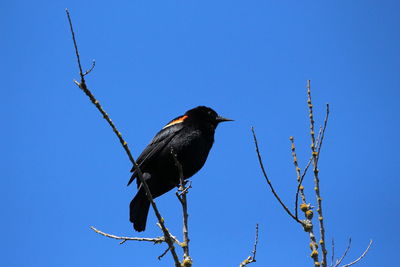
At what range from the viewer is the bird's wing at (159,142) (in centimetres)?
540

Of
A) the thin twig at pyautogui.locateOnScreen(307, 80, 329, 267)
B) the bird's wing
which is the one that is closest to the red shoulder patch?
the bird's wing

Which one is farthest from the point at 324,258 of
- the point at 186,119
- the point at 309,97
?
the point at 186,119

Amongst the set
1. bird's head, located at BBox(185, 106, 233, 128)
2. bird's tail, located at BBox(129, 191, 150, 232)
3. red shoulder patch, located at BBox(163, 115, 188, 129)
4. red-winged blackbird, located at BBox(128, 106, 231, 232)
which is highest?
bird's head, located at BBox(185, 106, 233, 128)

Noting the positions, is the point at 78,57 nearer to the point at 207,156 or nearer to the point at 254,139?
the point at 254,139

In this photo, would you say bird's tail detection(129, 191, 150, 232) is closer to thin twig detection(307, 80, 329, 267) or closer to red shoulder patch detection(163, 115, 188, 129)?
red shoulder patch detection(163, 115, 188, 129)

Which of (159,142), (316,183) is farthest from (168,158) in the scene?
(316,183)

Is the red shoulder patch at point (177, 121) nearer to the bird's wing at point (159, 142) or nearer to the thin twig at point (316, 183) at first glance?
the bird's wing at point (159, 142)

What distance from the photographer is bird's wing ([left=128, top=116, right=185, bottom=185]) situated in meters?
5.40

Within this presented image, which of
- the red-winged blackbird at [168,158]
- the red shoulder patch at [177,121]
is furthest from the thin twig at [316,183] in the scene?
the red shoulder patch at [177,121]

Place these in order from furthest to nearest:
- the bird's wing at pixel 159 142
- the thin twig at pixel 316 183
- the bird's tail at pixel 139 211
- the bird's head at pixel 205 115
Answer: the bird's head at pixel 205 115
the bird's wing at pixel 159 142
the bird's tail at pixel 139 211
the thin twig at pixel 316 183

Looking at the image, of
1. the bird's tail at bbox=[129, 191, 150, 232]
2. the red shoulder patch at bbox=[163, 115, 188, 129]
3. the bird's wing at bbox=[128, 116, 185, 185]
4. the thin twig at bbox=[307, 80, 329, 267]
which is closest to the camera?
the thin twig at bbox=[307, 80, 329, 267]

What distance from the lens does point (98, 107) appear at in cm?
246

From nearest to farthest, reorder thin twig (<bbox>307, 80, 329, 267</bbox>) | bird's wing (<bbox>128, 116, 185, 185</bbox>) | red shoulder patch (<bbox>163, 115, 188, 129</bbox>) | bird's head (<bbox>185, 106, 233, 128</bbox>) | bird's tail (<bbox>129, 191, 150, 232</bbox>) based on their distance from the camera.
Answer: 1. thin twig (<bbox>307, 80, 329, 267</bbox>)
2. bird's tail (<bbox>129, 191, 150, 232</bbox>)
3. bird's wing (<bbox>128, 116, 185, 185</bbox>)
4. red shoulder patch (<bbox>163, 115, 188, 129</bbox>)
5. bird's head (<bbox>185, 106, 233, 128</bbox>)

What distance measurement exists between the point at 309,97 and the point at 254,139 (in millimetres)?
460
